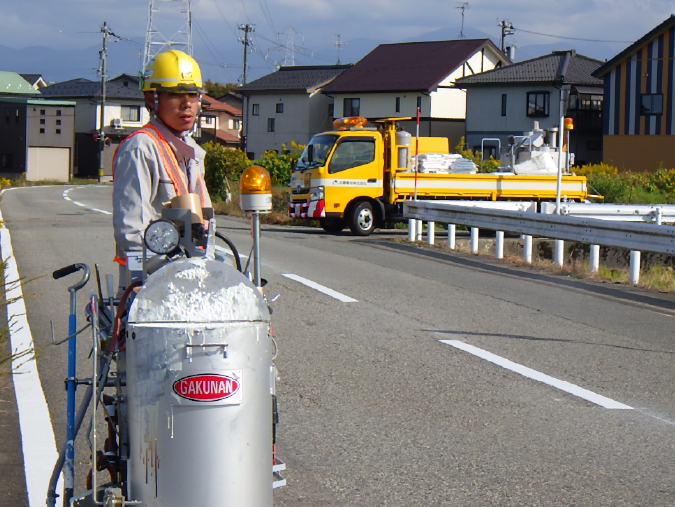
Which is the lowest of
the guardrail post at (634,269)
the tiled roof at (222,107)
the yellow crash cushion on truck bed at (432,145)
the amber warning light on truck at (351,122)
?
the guardrail post at (634,269)

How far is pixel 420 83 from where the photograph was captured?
5756 centimetres

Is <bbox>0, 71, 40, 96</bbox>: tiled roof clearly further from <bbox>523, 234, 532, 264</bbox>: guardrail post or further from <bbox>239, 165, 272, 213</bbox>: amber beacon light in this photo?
<bbox>239, 165, 272, 213</bbox>: amber beacon light

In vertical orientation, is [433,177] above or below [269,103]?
below

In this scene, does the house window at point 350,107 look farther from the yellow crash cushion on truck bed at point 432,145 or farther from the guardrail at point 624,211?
the guardrail at point 624,211

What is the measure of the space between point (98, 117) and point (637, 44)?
176 ft

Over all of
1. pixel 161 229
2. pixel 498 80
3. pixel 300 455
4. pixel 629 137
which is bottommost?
pixel 300 455

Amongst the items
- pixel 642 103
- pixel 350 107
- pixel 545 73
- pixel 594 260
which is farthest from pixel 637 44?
pixel 594 260

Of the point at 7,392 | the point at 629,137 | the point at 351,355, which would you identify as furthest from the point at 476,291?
the point at 629,137

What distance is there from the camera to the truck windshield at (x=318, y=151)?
2148 centimetres

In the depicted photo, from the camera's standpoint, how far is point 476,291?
11.7 metres

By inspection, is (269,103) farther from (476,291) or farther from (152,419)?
(152,419)

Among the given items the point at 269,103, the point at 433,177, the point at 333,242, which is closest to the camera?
the point at 333,242

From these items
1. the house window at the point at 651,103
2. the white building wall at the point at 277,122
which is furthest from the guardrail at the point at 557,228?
the white building wall at the point at 277,122

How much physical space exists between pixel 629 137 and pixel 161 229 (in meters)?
47.5
